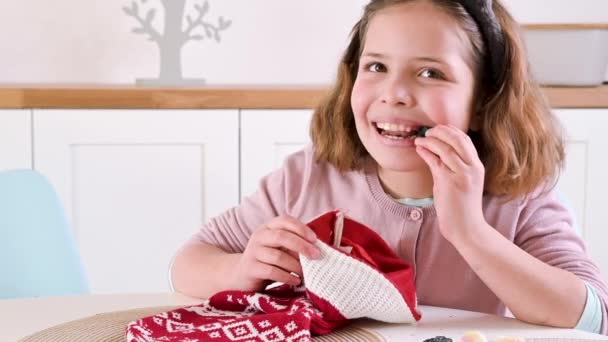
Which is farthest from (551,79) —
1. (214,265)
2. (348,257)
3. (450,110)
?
(348,257)

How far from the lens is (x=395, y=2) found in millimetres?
1294

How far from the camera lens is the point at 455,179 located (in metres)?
1.13

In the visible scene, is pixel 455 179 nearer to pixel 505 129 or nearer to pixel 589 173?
pixel 505 129

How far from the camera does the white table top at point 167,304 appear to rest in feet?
3.28

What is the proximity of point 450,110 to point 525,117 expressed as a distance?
0.16 meters

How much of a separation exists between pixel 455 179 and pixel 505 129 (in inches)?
9.0

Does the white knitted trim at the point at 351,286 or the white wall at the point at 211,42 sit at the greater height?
the white wall at the point at 211,42

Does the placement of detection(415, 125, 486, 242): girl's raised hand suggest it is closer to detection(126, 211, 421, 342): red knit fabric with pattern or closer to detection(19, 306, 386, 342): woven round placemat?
detection(126, 211, 421, 342): red knit fabric with pattern

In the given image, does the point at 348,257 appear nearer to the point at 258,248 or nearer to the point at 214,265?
the point at 258,248

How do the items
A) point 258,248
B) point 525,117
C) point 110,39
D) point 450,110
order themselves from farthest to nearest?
point 110,39
point 525,117
point 450,110
point 258,248

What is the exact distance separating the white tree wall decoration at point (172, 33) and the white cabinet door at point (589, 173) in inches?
35.8

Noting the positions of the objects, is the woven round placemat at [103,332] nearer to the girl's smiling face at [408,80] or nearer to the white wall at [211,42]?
the girl's smiling face at [408,80]

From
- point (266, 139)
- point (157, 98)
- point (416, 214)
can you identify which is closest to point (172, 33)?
point (157, 98)

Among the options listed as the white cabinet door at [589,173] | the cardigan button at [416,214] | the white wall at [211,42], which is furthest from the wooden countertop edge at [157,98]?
the cardigan button at [416,214]
